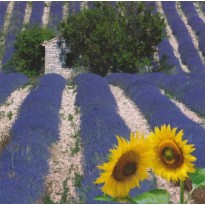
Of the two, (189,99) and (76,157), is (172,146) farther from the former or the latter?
(189,99)

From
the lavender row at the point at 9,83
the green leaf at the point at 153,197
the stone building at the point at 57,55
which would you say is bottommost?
the green leaf at the point at 153,197

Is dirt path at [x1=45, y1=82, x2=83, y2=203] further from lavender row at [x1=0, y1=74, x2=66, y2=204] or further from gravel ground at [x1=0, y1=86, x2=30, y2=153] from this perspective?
gravel ground at [x1=0, y1=86, x2=30, y2=153]

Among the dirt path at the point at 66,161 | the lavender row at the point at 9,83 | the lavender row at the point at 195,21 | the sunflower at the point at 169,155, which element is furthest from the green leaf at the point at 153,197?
the lavender row at the point at 195,21

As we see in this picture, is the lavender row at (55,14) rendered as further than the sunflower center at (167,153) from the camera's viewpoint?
Yes

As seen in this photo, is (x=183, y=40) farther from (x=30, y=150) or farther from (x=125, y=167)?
(x=125, y=167)

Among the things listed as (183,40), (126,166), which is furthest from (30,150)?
(183,40)

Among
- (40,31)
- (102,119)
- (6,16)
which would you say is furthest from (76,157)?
(6,16)

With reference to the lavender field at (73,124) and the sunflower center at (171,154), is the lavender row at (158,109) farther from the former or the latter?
the sunflower center at (171,154)
